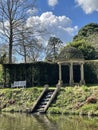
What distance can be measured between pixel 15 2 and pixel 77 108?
23401mm

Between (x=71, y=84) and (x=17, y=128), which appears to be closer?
(x=17, y=128)

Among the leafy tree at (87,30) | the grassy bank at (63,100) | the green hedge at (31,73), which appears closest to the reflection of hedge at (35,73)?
the green hedge at (31,73)

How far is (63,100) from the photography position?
29.0 m

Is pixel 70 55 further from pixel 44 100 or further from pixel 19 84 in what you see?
pixel 44 100

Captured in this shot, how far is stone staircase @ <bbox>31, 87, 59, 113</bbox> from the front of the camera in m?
28.7

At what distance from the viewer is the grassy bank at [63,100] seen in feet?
87.3

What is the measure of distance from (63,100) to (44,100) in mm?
2064

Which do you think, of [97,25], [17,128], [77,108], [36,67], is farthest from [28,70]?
[97,25]

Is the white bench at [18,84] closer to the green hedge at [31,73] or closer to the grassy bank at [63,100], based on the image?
the grassy bank at [63,100]

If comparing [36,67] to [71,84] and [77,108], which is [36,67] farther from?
[77,108]

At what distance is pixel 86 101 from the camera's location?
89.4 feet

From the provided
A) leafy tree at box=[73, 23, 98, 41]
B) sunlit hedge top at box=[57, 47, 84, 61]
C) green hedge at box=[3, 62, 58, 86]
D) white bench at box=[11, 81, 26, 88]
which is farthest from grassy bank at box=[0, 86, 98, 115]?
leafy tree at box=[73, 23, 98, 41]

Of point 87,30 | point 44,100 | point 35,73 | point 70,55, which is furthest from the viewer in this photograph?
point 87,30

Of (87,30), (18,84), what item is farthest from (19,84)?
(87,30)
